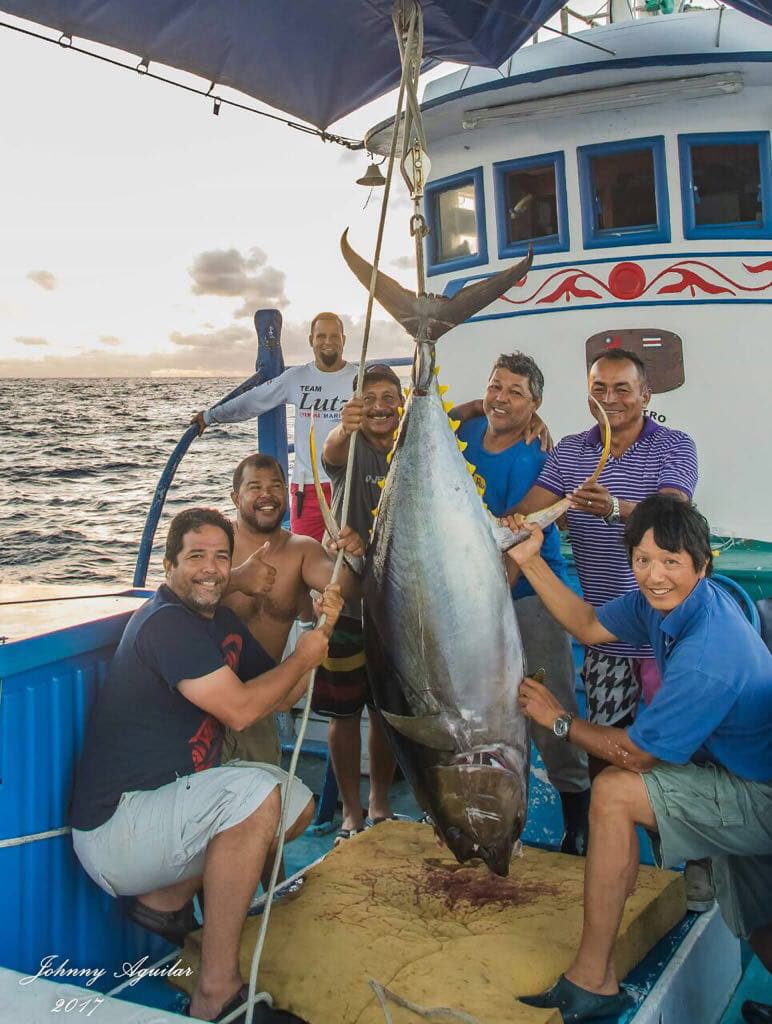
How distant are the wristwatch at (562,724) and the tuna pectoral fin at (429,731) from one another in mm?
234

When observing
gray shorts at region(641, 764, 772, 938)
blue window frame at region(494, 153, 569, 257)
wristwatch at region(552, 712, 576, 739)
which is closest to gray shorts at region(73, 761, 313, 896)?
wristwatch at region(552, 712, 576, 739)

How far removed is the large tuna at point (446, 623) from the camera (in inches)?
84.7

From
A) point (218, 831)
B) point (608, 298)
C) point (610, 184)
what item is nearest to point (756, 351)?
point (608, 298)

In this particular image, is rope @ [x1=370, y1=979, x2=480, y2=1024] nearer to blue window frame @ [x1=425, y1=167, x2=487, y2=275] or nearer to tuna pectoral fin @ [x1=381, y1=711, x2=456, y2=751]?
tuna pectoral fin @ [x1=381, y1=711, x2=456, y2=751]

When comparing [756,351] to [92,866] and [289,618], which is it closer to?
[289,618]

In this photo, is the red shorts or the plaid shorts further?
the red shorts

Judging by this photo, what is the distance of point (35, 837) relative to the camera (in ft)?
7.07

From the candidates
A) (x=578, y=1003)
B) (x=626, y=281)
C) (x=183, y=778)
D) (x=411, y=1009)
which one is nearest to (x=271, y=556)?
(x=183, y=778)

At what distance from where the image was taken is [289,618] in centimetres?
299

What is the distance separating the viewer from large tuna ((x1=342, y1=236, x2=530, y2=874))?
7.06ft

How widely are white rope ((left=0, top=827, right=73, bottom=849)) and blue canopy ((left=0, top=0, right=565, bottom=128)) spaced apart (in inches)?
87.6

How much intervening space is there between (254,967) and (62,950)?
2.24ft

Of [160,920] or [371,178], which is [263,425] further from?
[160,920]

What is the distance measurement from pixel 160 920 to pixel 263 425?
2.81 metres
